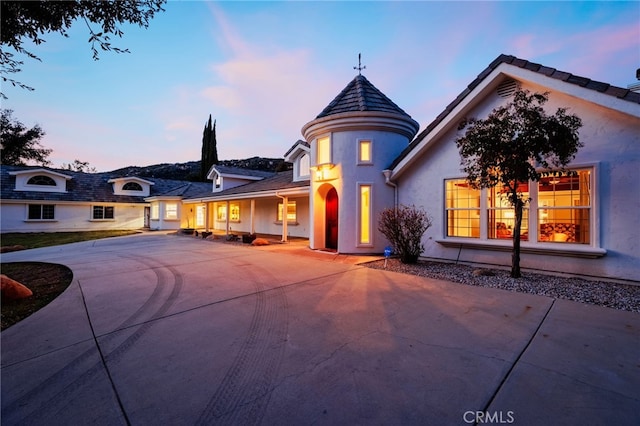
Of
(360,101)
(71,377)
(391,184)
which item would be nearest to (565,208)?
(391,184)

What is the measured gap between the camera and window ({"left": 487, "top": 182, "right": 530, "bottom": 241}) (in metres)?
7.97

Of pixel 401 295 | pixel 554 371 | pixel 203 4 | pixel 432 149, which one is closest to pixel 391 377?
pixel 554 371

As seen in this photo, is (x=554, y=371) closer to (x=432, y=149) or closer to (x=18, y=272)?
(x=432, y=149)

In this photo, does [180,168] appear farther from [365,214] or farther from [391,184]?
[391,184]

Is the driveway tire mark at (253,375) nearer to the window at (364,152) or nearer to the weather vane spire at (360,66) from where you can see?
the window at (364,152)

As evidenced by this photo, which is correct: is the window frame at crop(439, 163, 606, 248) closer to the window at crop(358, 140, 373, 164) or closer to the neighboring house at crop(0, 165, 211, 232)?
the window at crop(358, 140, 373, 164)

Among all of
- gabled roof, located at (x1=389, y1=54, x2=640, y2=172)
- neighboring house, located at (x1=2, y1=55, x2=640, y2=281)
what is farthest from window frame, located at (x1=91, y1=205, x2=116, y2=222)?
gabled roof, located at (x1=389, y1=54, x2=640, y2=172)

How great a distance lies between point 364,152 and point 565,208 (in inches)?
250

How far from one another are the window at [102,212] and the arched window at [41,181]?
383 centimetres

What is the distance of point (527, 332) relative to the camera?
12.2ft

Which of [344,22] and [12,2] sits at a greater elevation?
[344,22]

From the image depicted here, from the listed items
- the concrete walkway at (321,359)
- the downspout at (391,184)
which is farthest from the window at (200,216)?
the concrete walkway at (321,359)

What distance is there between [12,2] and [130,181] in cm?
2883

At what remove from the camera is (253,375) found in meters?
2.72
